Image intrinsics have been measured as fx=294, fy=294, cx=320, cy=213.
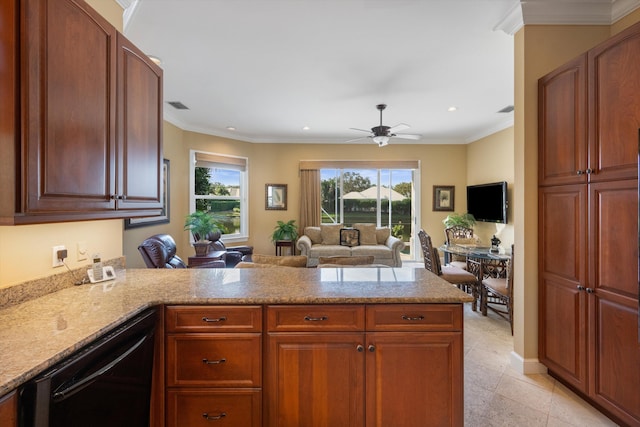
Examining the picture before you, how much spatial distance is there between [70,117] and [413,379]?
2023 mm

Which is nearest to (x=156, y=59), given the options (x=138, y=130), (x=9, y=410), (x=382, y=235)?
(x=138, y=130)

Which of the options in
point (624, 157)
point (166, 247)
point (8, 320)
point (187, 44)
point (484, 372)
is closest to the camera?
point (8, 320)

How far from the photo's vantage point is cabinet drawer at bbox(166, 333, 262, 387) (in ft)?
4.92

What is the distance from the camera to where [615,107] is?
5.86 ft

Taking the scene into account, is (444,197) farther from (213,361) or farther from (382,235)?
(213,361)

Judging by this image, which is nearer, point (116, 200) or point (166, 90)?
point (116, 200)

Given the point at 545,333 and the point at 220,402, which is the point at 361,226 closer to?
the point at 545,333

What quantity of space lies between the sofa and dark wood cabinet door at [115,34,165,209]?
418 cm

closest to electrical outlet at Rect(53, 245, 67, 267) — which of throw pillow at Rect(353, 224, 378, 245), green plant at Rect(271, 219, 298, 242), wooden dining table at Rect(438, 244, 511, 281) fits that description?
wooden dining table at Rect(438, 244, 511, 281)

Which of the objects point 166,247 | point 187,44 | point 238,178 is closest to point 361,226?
point 238,178

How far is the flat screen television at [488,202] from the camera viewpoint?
5.19 m

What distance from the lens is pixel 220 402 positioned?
4.96 ft

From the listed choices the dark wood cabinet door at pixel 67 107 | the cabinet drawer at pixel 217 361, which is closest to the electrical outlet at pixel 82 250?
the dark wood cabinet door at pixel 67 107

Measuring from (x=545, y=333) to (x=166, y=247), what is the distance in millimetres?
3942
